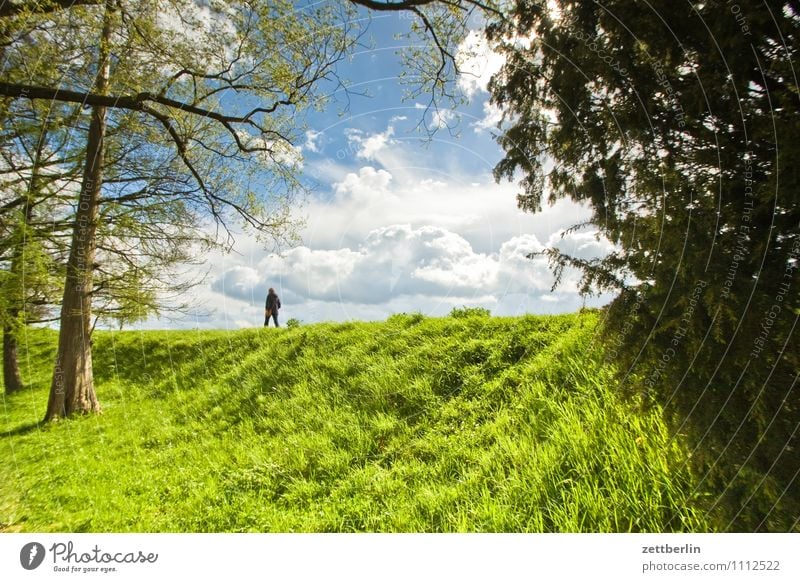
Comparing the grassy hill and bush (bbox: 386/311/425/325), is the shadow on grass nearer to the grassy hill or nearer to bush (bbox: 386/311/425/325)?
the grassy hill

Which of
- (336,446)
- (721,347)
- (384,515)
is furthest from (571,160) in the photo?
(336,446)

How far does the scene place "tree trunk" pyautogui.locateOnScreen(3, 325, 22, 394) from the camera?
4.99 meters

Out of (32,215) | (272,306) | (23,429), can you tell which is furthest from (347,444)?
(32,215)

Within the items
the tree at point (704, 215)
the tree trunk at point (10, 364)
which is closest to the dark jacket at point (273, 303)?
the tree trunk at point (10, 364)

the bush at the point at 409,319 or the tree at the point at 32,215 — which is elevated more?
the tree at the point at 32,215

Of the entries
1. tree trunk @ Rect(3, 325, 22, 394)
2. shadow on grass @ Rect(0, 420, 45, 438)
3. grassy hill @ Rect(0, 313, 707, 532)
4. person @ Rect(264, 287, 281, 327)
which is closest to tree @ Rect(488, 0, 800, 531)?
grassy hill @ Rect(0, 313, 707, 532)

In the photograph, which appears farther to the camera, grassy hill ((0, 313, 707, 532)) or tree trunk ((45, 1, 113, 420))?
tree trunk ((45, 1, 113, 420))

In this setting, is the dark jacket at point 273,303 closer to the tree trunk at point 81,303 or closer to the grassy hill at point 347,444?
the grassy hill at point 347,444

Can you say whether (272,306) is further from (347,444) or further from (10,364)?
(10,364)

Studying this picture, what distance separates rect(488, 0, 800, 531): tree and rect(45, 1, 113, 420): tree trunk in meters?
5.06

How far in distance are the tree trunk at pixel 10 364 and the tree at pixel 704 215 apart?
701 centimetres

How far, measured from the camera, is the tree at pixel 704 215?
2074 millimetres

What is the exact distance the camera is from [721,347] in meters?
2.18

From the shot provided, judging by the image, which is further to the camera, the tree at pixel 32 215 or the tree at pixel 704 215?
the tree at pixel 32 215
